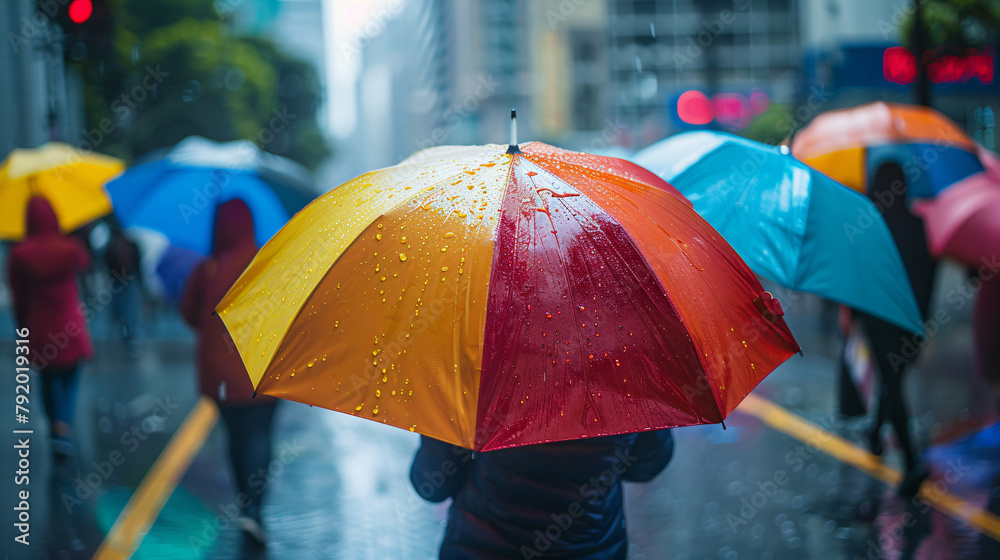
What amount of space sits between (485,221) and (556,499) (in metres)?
0.90

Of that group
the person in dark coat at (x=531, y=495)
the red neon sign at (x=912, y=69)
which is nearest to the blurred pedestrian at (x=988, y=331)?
the person in dark coat at (x=531, y=495)

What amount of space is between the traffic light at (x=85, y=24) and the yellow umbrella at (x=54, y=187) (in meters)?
2.44

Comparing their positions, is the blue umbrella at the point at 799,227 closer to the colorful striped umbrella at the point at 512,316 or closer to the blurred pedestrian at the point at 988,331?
the colorful striped umbrella at the point at 512,316

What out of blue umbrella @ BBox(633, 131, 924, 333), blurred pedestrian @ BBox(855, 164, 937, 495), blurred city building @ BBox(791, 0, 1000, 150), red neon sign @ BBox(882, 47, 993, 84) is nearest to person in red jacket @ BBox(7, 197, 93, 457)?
blue umbrella @ BBox(633, 131, 924, 333)

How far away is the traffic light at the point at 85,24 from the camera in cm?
870

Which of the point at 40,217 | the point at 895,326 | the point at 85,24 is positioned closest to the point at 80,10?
the point at 85,24

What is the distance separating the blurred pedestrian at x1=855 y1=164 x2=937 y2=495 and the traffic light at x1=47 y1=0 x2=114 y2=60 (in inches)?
309

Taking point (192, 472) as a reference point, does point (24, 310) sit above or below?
above

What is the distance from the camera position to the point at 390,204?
224cm

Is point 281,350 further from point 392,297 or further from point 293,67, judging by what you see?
point 293,67

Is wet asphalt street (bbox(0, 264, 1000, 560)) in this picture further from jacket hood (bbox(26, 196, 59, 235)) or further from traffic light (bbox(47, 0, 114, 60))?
traffic light (bbox(47, 0, 114, 60))

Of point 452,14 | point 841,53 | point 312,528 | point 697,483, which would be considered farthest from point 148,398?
point 452,14

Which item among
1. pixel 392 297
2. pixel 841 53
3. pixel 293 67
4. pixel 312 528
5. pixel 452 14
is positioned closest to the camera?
pixel 392 297

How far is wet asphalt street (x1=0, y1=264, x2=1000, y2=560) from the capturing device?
4.93 metres
